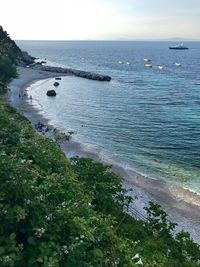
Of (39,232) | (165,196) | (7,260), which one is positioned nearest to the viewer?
(7,260)

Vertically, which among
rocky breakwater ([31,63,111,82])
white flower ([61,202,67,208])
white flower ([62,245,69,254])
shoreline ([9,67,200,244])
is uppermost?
white flower ([61,202,67,208])

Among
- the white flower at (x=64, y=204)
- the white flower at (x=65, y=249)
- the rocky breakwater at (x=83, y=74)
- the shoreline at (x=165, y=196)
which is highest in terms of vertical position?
the white flower at (x=64, y=204)

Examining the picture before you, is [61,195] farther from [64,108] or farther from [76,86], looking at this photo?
[76,86]

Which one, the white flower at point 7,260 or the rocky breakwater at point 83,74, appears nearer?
the white flower at point 7,260

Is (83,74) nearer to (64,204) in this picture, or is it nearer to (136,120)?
(136,120)

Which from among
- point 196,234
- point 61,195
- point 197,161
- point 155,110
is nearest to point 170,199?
point 196,234

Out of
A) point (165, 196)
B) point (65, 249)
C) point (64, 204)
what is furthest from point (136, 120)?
point (65, 249)

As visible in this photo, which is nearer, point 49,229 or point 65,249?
point 65,249

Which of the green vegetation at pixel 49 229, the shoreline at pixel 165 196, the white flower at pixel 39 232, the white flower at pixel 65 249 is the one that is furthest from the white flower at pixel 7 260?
the shoreline at pixel 165 196

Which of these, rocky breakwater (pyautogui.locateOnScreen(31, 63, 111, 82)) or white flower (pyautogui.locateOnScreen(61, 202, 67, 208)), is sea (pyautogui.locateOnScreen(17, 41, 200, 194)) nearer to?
rocky breakwater (pyautogui.locateOnScreen(31, 63, 111, 82))

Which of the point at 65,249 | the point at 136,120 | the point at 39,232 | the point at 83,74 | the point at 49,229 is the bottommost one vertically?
the point at 136,120

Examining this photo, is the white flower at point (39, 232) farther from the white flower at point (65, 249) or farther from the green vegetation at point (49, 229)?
the white flower at point (65, 249)

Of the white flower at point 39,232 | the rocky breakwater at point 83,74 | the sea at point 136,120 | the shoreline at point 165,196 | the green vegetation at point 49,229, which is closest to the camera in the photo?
the green vegetation at point 49,229

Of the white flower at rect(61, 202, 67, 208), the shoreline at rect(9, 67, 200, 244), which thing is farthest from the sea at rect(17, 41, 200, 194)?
the white flower at rect(61, 202, 67, 208)
